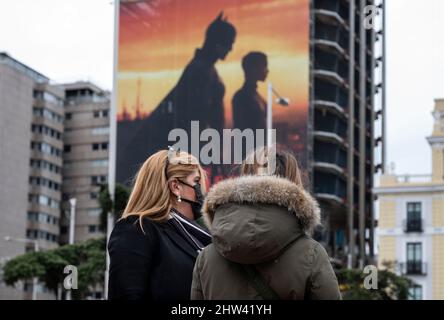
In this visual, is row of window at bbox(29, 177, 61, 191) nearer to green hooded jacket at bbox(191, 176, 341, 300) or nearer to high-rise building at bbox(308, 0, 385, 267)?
high-rise building at bbox(308, 0, 385, 267)

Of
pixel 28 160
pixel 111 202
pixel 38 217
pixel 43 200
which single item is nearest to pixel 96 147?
pixel 43 200

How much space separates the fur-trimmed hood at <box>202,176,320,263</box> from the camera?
402 centimetres

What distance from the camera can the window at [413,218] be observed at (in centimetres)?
5947

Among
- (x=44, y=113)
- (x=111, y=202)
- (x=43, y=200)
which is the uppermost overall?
(x=44, y=113)

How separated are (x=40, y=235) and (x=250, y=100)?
41.2 metres

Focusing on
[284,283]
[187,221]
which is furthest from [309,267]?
[187,221]

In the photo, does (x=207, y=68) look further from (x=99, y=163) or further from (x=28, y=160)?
(x=99, y=163)

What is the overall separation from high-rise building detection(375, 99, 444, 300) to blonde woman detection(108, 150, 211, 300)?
53.8 meters

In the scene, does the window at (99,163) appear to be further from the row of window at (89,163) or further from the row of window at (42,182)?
the row of window at (42,182)

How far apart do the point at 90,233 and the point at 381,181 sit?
48.1m

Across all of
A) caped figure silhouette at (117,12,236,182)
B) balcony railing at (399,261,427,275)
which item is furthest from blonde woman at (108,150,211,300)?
caped figure silhouette at (117,12,236,182)

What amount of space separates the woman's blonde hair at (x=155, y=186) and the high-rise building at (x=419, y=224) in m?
53.9

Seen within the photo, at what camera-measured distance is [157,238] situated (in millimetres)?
4992

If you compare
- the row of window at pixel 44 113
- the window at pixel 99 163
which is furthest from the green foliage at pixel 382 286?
the window at pixel 99 163
